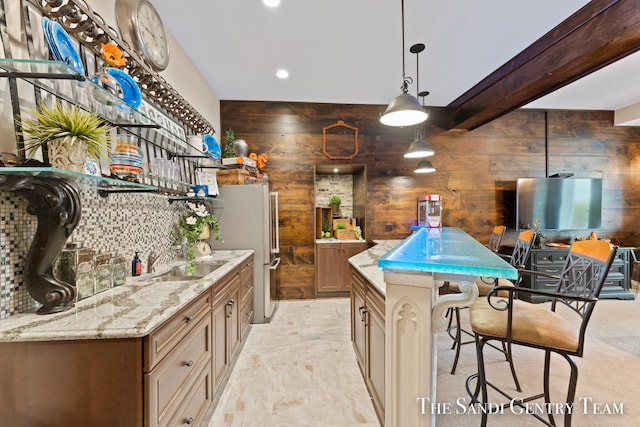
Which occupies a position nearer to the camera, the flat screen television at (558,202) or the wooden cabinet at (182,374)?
the wooden cabinet at (182,374)

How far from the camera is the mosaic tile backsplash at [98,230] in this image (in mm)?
1082

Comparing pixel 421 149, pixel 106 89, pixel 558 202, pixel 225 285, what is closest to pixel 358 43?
pixel 421 149

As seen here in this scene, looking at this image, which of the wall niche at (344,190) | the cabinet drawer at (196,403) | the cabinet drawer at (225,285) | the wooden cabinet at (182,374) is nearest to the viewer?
the wooden cabinet at (182,374)

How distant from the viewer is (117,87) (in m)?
1.46

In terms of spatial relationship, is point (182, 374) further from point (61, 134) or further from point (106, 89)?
point (106, 89)

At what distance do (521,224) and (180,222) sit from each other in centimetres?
498

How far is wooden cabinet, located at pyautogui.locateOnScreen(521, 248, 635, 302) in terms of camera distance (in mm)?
3787

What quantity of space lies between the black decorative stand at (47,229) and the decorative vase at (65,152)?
94 mm

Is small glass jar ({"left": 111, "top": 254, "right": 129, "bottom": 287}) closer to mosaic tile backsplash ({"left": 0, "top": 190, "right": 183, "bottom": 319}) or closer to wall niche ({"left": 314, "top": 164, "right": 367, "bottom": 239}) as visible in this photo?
mosaic tile backsplash ({"left": 0, "top": 190, "right": 183, "bottom": 319})

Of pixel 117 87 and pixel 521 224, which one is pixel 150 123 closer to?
pixel 117 87

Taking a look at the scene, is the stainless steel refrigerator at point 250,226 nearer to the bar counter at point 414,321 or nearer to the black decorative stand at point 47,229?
the black decorative stand at point 47,229

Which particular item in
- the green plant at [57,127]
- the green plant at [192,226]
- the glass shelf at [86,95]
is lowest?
the green plant at [192,226]

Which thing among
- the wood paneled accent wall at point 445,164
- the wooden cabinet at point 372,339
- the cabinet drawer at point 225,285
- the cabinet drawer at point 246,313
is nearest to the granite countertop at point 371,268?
the wooden cabinet at point 372,339

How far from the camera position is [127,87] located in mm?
1562
